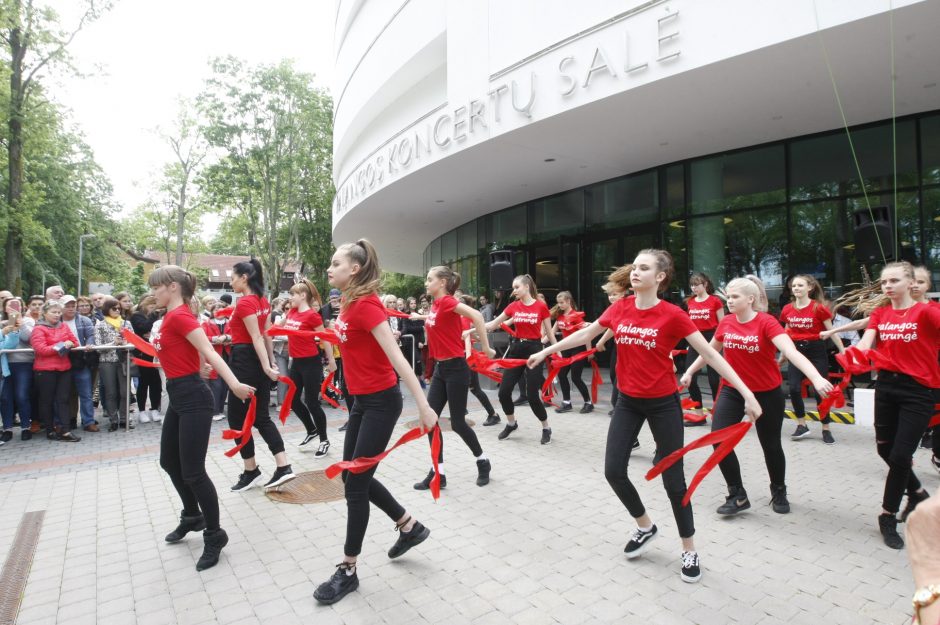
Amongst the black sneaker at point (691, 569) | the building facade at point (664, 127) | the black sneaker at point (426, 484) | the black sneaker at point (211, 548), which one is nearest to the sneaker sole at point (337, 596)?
the black sneaker at point (211, 548)

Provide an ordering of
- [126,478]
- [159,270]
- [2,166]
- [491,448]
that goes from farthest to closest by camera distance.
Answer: [2,166] < [491,448] < [126,478] < [159,270]

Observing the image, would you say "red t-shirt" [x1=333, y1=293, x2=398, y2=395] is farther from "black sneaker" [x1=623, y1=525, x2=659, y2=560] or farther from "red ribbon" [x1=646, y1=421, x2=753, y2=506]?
"black sneaker" [x1=623, y1=525, x2=659, y2=560]

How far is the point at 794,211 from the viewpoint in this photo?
10836 millimetres

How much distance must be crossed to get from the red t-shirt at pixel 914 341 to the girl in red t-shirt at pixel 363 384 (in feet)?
11.5

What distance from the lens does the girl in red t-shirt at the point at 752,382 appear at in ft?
14.4

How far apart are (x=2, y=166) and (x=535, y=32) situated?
26.9 meters

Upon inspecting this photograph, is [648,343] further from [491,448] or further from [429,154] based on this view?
[429,154]

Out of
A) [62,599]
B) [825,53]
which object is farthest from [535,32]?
[62,599]

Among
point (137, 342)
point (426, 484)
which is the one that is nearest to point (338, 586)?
point (426, 484)

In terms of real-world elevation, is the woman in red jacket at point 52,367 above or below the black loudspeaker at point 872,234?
below

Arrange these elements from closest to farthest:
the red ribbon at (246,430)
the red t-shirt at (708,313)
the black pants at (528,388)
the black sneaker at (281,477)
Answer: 1. the red ribbon at (246,430)
2. the black sneaker at (281,477)
3. the black pants at (528,388)
4. the red t-shirt at (708,313)

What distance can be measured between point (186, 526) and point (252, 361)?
161 centimetres

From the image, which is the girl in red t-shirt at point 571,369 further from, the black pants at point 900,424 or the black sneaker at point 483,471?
the black pants at point 900,424

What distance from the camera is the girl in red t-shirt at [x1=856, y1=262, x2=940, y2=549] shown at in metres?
3.96
